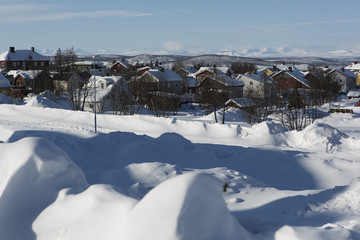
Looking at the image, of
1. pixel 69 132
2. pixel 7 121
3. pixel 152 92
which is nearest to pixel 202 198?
pixel 69 132

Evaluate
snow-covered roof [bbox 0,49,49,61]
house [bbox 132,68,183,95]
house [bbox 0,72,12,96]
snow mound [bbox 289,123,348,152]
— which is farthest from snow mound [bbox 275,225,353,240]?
snow-covered roof [bbox 0,49,49,61]

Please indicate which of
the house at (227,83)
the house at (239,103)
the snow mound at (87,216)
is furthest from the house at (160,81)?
the snow mound at (87,216)

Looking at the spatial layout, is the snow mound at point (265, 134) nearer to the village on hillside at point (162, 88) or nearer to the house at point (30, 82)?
the village on hillside at point (162, 88)

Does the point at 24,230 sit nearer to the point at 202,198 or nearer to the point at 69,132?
the point at 202,198

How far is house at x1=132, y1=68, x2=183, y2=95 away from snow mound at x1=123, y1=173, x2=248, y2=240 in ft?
126

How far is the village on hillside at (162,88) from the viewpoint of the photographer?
41.0 meters

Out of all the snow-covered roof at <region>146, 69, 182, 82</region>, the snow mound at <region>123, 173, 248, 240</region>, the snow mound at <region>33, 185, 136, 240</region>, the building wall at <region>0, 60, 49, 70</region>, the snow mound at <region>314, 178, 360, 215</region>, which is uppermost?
the snow mound at <region>123, 173, 248, 240</region>

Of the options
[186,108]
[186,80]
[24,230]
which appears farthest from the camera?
[186,80]

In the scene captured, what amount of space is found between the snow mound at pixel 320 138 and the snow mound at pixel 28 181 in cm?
1430

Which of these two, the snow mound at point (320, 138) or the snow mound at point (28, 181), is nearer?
the snow mound at point (28, 181)

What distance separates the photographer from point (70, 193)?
7.49 meters

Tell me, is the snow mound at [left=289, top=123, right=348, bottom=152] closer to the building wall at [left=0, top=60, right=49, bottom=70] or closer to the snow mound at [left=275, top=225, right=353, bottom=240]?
the snow mound at [left=275, top=225, right=353, bottom=240]

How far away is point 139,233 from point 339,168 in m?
11.1

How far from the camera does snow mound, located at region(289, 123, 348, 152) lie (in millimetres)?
19656
